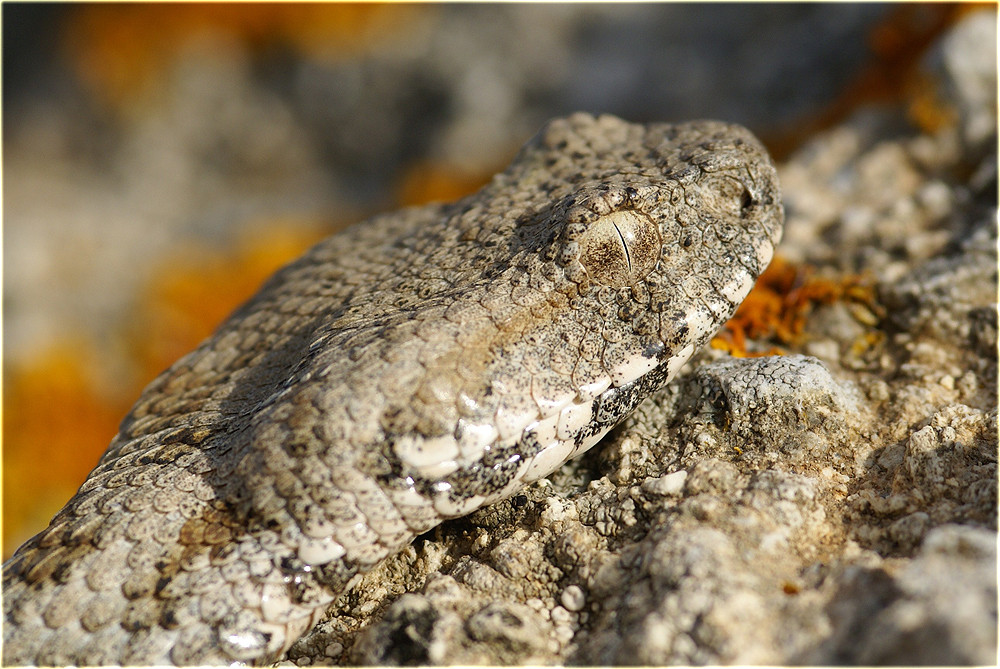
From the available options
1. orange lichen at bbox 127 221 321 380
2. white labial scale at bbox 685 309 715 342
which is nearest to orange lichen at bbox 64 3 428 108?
orange lichen at bbox 127 221 321 380

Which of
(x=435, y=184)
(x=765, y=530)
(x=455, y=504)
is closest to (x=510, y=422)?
(x=455, y=504)

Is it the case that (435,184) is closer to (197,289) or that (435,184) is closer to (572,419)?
(197,289)

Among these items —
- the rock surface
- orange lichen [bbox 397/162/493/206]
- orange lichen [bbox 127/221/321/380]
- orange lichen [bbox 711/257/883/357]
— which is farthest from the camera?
orange lichen [bbox 397/162/493/206]

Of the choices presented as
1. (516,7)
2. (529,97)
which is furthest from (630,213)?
(516,7)

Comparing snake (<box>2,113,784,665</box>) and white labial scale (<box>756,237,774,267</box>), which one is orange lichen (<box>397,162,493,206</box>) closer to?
snake (<box>2,113,784,665</box>)

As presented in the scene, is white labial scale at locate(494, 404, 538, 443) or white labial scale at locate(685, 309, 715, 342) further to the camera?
white labial scale at locate(685, 309, 715, 342)

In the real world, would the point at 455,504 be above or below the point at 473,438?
below

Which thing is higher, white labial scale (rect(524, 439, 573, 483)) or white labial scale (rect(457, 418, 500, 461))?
Result: white labial scale (rect(457, 418, 500, 461))

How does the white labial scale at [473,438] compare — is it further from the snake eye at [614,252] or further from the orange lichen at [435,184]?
the orange lichen at [435,184]
